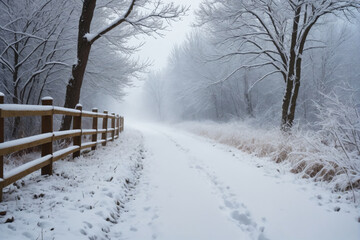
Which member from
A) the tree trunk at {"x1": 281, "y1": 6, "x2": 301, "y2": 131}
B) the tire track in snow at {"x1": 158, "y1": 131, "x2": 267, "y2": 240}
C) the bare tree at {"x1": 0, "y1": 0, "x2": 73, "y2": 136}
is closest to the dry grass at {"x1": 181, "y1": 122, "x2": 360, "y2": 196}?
the tire track in snow at {"x1": 158, "y1": 131, "x2": 267, "y2": 240}

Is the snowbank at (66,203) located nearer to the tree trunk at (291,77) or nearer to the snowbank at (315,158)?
the snowbank at (315,158)

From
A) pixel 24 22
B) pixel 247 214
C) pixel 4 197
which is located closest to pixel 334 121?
pixel 247 214

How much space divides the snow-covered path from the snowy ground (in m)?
0.01

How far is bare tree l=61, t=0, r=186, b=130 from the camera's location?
7.68 m

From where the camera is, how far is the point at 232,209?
3.35 m

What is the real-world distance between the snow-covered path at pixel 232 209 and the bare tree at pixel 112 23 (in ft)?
14.9

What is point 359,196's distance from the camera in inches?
132

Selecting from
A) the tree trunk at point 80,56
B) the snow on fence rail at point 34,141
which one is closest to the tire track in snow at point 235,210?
the snow on fence rail at point 34,141

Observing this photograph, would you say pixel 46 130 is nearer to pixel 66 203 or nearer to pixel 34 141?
pixel 34 141

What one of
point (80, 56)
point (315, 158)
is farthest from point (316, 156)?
point (80, 56)

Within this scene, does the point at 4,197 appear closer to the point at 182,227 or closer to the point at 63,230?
the point at 63,230

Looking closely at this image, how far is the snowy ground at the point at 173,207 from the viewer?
261 cm

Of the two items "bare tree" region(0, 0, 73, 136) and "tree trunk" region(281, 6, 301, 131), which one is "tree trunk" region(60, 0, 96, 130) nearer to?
"bare tree" region(0, 0, 73, 136)

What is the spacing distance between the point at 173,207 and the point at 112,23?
275 inches
